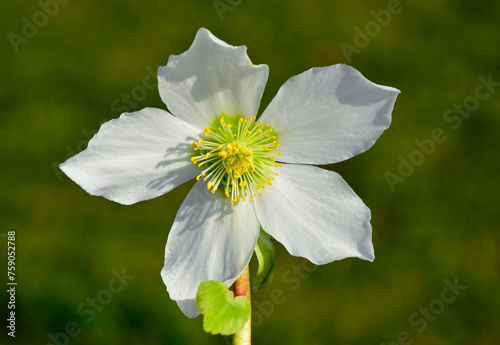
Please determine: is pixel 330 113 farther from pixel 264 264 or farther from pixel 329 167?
pixel 329 167

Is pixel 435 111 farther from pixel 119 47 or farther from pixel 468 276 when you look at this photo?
pixel 119 47

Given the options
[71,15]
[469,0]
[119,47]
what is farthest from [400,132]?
[71,15]

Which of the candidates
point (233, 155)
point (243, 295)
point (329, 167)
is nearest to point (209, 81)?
point (233, 155)

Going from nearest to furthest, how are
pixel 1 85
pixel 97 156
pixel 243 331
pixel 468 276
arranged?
pixel 243 331, pixel 97 156, pixel 468 276, pixel 1 85

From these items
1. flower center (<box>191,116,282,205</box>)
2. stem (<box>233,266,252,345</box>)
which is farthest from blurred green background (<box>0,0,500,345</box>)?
stem (<box>233,266,252,345</box>)

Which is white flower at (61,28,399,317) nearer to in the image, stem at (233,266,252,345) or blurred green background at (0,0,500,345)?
stem at (233,266,252,345)

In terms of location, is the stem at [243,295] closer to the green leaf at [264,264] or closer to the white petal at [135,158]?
the green leaf at [264,264]
